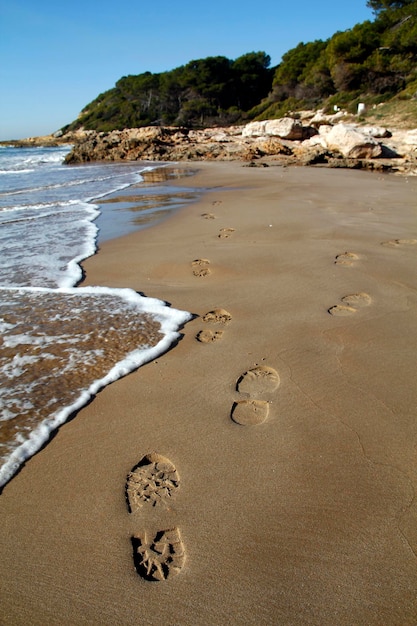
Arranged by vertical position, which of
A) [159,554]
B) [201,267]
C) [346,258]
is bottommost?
[159,554]

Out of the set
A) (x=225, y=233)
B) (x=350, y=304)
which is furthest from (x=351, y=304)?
(x=225, y=233)

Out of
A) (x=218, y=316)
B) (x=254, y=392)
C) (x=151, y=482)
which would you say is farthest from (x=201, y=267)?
(x=151, y=482)

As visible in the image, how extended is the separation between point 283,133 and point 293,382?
62.3ft

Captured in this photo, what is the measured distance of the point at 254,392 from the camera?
2213mm

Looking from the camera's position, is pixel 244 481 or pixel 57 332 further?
pixel 57 332

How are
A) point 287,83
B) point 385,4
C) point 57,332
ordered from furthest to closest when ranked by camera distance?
point 287,83 < point 385,4 < point 57,332

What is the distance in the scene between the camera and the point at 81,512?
157cm

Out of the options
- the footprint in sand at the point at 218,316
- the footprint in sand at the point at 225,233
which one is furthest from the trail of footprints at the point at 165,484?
the footprint in sand at the point at 225,233

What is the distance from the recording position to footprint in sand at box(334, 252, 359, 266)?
3.95 meters

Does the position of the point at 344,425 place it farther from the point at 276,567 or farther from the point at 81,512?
the point at 81,512

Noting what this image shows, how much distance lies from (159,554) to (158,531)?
0.30 feet

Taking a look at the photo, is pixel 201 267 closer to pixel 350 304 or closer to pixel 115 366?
pixel 350 304

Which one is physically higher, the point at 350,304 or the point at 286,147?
the point at 286,147

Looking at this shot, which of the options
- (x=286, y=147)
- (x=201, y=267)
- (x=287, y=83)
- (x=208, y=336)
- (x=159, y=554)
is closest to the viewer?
(x=159, y=554)
